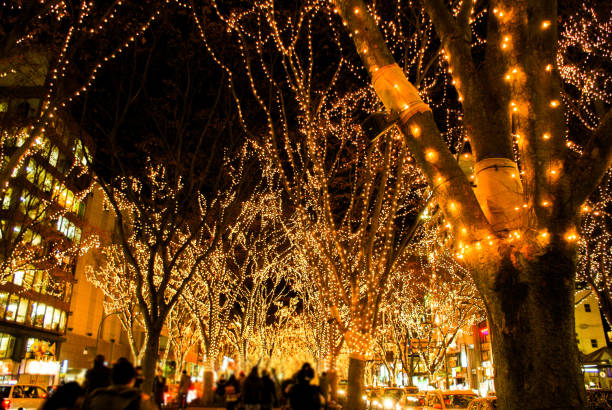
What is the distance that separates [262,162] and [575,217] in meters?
12.9

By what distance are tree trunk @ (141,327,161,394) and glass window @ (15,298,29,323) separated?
21.8 meters

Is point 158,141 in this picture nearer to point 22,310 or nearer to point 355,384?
point 355,384

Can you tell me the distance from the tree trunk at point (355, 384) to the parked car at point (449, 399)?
5.95 m

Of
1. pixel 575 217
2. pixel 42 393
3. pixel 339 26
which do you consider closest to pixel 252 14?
pixel 339 26

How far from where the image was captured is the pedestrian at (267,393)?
7396 mm

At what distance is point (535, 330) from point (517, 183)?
130cm

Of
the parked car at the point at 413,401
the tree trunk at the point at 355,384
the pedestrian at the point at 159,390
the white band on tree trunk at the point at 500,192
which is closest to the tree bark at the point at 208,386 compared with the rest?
the pedestrian at the point at 159,390

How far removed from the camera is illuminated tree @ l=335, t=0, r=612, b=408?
310 cm

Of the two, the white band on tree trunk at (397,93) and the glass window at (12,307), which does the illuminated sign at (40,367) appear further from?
the white band on tree trunk at (397,93)

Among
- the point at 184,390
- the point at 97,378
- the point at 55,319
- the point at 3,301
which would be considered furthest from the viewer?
the point at 55,319

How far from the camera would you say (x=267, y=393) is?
7.49m

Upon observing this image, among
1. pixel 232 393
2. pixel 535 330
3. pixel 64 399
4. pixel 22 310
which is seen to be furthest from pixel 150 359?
pixel 22 310

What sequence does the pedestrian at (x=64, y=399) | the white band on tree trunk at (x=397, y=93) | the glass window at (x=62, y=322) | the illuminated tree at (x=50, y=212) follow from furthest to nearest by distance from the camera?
the glass window at (x=62, y=322)
the illuminated tree at (x=50, y=212)
the pedestrian at (x=64, y=399)
the white band on tree trunk at (x=397, y=93)

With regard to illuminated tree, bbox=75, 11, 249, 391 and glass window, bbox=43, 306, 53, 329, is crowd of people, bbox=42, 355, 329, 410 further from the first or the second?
glass window, bbox=43, 306, 53, 329
